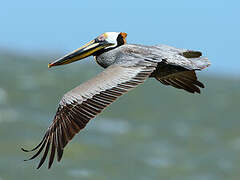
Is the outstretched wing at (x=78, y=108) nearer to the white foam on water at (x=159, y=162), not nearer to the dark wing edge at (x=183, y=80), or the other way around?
the dark wing edge at (x=183, y=80)

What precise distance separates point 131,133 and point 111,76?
1329 cm

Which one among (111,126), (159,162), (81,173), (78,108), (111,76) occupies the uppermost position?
(111,76)

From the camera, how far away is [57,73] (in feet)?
84.2

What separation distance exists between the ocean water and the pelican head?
6810mm

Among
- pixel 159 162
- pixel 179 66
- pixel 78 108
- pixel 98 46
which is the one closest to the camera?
pixel 78 108

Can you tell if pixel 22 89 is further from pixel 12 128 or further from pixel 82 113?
pixel 82 113

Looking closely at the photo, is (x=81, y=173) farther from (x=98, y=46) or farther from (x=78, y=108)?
(x=78, y=108)

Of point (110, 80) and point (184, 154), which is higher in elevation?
point (110, 80)

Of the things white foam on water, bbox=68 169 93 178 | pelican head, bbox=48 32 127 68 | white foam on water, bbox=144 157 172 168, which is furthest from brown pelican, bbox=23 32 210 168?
white foam on water, bbox=144 157 172 168

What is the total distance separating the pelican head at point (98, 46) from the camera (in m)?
9.41

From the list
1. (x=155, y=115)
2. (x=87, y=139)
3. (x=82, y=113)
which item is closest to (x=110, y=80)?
(x=82, y=113)

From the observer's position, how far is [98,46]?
948 centimetres

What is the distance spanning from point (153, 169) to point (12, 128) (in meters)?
4.84

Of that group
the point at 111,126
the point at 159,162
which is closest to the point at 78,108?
the point at 159,162
